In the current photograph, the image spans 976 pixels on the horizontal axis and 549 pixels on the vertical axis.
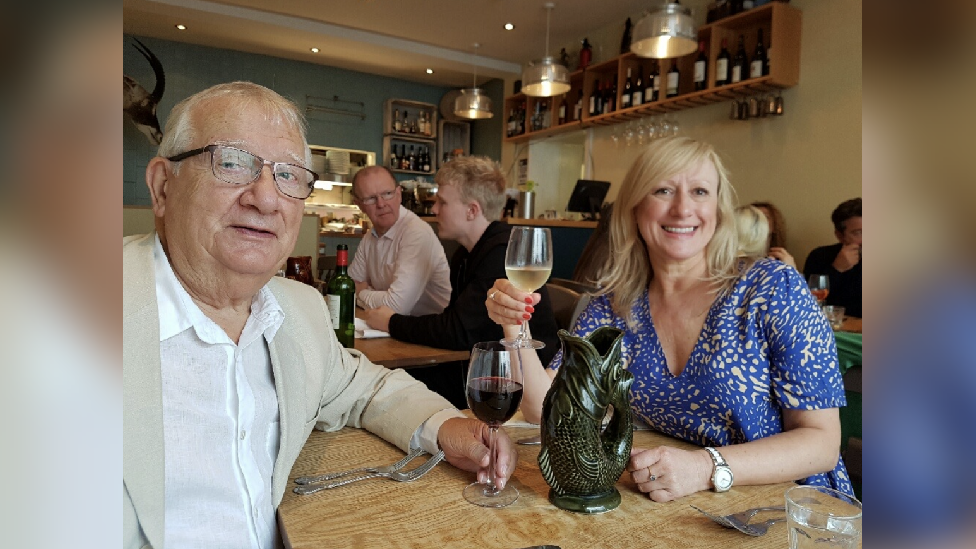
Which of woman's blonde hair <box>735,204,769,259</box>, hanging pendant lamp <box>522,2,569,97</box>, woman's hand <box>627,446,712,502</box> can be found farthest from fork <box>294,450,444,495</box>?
hanging pendant lamp <box>522,2,569,97</box>

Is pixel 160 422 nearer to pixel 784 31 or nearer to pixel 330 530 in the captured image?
pixel 330 530

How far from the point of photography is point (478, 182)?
3.07 m

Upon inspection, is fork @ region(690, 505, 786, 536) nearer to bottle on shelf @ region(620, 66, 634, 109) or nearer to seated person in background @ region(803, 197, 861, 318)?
seated person in background @ region(803, 197, 861, 318)

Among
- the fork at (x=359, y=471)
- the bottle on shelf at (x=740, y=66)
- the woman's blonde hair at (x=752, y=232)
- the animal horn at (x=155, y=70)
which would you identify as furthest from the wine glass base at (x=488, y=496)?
the animal horn at (x=155, y=70)

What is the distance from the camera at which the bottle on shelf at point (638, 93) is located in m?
5.81

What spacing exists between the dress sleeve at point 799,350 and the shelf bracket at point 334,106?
7.44 metres

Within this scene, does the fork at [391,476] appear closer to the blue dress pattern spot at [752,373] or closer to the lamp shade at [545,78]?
the blue dress pattern spot at [752,373]

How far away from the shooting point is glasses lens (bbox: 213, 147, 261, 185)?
1099mm

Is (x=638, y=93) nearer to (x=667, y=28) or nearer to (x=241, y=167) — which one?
(x=667, y=28)

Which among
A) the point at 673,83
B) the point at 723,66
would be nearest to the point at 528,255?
the point at 723,66

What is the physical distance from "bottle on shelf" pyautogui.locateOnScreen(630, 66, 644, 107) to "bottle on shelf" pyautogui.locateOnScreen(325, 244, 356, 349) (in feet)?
13.7
